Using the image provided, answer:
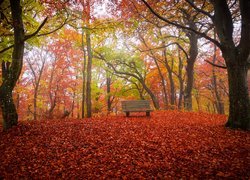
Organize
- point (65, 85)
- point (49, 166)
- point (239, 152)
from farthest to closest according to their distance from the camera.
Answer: point (65, 85), point (239, 152), point (49, 166)

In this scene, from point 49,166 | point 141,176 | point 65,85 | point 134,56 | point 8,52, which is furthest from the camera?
point 65,85

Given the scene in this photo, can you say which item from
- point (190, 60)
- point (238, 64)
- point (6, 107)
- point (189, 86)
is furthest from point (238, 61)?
point (6, 107)

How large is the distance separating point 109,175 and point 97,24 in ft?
30.1

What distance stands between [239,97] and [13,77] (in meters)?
9.72

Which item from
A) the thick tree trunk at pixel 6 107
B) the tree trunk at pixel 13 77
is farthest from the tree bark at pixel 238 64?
the thick tree trunk at pixel 6 107

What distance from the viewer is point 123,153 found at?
5352 millimetres

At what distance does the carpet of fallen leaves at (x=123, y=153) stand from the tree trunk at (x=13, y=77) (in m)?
0.54

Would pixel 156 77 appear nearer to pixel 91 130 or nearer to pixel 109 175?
pixel 91 130

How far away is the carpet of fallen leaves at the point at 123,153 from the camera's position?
4301 mm

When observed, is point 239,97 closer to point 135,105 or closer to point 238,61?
point 238,61

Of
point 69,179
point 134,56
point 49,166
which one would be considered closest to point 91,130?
point 49,166

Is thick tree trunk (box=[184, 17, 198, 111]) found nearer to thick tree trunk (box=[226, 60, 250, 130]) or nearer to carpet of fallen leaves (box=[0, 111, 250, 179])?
thick tree trunk (box=[226, 60, 250, 130])

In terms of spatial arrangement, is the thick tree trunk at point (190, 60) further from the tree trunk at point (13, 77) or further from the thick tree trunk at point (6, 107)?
the thick tree trunk at point (6, 107)

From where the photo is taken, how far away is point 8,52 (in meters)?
10.5
